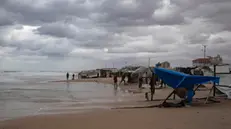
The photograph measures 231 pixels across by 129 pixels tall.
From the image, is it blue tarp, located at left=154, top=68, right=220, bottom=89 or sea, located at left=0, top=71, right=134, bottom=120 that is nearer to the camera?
sea, located at left=0, top=71, right=134, bottom=120

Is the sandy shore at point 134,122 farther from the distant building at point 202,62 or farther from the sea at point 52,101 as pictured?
the distant building at point 202,62

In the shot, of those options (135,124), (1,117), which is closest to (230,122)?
(135,124)

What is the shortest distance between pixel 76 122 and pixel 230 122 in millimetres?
5895

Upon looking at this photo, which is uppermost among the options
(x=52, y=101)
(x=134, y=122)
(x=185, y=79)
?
(x=185, y=79)

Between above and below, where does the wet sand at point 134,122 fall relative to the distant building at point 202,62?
below

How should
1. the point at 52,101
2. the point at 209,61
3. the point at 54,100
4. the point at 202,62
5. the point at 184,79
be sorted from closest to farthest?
the point at 184,79 → the point at 52,101 → the point at 54,100 → the point at 209,61 → the point at 202,62

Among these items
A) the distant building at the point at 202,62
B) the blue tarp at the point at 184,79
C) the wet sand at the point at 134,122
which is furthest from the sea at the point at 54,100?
the distant building at the point at 202,62

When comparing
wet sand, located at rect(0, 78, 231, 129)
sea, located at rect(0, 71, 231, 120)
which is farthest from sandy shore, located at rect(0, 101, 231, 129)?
sea, located at rect(0, 71, 231, 120)

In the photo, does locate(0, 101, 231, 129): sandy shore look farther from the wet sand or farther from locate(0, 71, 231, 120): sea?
locate(0, 71, 231, 120): sea

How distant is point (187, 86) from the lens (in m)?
16.1

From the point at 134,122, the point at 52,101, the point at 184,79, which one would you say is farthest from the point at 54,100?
the point at 134,122

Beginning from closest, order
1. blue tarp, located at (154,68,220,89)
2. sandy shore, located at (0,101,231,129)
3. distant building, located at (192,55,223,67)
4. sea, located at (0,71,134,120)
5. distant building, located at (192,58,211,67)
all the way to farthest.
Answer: sandy shore, located at (0,101,231,129) < sea, located at (0,71,134,120) < blue tarp, located at (154,68,220,89) < distant building, located at (192,55,223,67) < distant building, located at (192,58,211,67)

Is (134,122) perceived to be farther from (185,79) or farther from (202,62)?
(202,62)

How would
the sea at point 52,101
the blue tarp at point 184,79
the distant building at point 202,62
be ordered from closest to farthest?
the sea at point 52,101 → the blue tarp at point 184,79 → the distant building at point 202,62
